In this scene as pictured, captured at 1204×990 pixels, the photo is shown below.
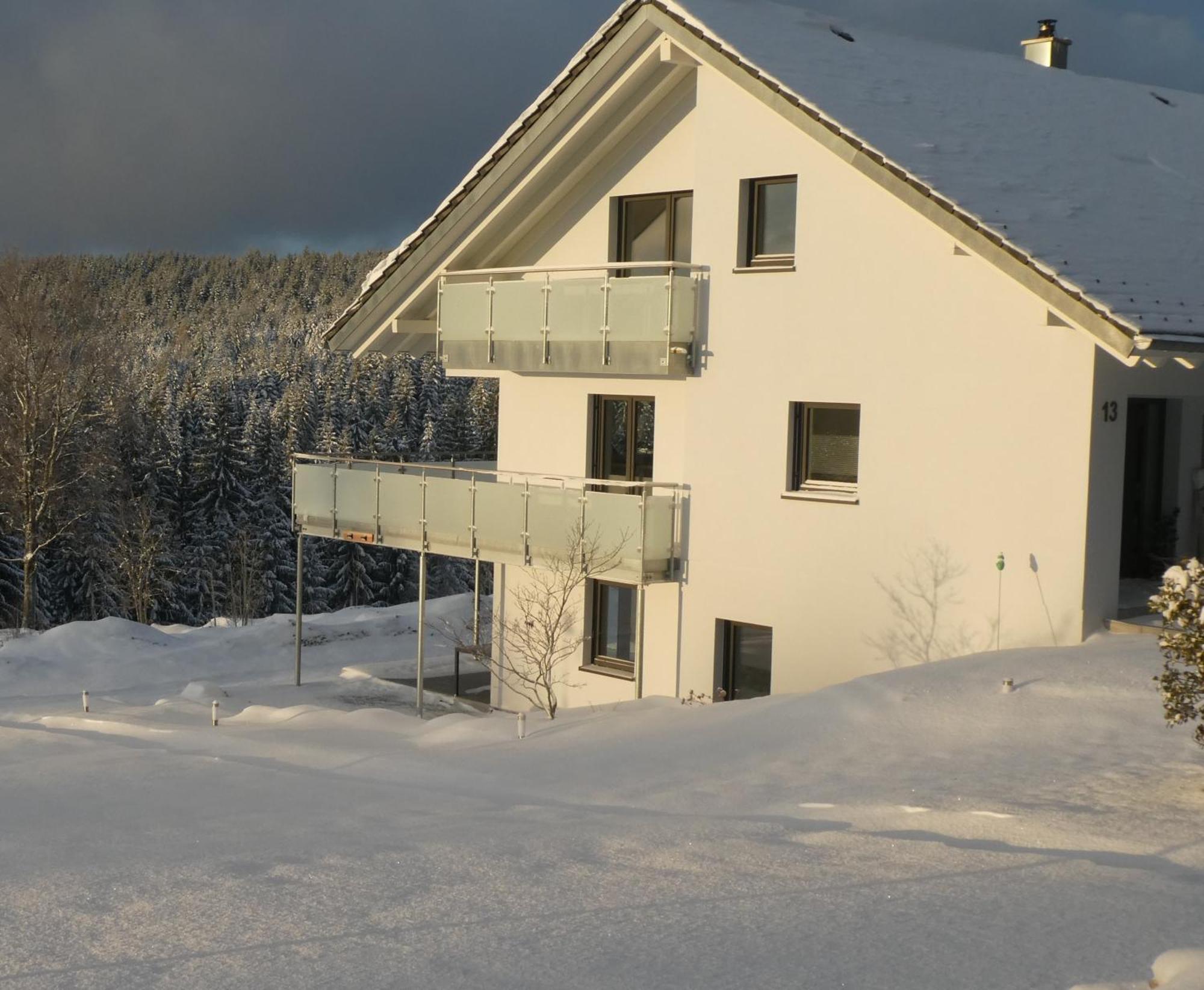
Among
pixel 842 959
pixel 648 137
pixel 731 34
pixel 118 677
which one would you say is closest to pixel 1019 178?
pixel 731 34

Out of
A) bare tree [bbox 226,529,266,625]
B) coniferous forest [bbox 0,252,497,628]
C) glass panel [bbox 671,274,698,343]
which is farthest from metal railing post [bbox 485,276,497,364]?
bare tree [bbox 226,529,266,625]

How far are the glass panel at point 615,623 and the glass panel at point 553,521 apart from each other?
1.91 meters

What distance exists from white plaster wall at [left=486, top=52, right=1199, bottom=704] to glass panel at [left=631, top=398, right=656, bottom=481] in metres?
0.37

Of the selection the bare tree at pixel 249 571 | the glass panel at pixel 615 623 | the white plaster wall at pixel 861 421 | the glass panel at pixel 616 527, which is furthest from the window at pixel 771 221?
the bare tree at pixel 249 571

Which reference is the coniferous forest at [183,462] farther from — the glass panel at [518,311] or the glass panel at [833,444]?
the glass panel at [833,444]

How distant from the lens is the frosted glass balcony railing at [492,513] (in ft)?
60.4

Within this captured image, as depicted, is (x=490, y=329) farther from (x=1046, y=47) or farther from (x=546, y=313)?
(x=1046, y=47)

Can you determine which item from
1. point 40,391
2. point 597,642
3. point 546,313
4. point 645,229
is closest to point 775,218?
point 645,229

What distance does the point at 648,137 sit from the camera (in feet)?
65.0

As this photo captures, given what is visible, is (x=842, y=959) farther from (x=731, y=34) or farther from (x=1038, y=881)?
(x=731, y=34)

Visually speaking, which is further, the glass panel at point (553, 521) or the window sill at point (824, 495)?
the glass panel at point (553, 521)

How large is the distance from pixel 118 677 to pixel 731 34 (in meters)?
16.2

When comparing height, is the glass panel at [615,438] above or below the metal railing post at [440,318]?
below

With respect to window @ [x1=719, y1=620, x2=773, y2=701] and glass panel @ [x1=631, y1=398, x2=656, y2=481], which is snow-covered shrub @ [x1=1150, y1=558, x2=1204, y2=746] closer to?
window @ [x1=719, y1=620, x2=773, y2=701]
